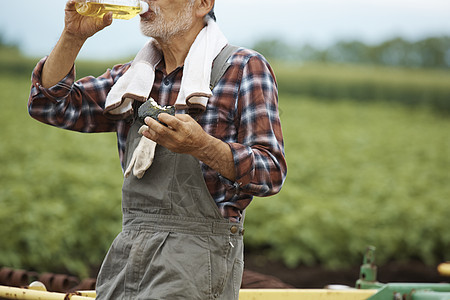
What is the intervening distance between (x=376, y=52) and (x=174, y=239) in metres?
30.0

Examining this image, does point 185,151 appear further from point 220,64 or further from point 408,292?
point 408,292

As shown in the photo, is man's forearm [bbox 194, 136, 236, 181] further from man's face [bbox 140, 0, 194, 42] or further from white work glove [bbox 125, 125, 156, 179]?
man's face [bbox 140, 0, 194, 42]

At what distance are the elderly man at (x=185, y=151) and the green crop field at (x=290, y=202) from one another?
2895mm

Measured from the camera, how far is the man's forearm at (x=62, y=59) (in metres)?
2.20

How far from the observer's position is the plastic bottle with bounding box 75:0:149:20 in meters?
2.10

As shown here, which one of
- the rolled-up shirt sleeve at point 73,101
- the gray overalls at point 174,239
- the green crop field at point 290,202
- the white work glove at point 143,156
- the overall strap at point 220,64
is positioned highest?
the overall strap at point 220,64

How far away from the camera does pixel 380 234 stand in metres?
6.31

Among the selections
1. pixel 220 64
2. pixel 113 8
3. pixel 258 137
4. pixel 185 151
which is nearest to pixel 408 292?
pixel 258 137

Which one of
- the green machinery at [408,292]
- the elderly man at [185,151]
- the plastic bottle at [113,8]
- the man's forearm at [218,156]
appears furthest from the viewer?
the green machinery at [408,292]

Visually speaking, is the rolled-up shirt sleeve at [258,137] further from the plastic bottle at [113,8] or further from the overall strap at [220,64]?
the plastic bottle at [113,8]

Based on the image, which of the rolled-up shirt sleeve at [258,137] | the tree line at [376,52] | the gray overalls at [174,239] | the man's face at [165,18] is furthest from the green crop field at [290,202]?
the tree line at [376,52]

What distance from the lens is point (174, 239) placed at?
6.63 ft

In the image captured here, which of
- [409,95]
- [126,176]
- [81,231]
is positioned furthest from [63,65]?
[409,95]

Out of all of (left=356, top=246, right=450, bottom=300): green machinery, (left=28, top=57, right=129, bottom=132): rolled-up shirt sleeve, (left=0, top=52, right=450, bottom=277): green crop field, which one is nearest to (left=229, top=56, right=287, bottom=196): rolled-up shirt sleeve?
(left=28, top=57, right=129, bottom=132): rolled-up shirt sleeve
